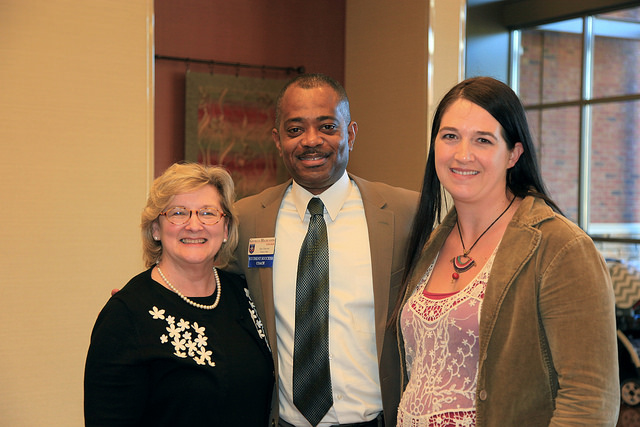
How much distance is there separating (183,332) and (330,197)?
72cm

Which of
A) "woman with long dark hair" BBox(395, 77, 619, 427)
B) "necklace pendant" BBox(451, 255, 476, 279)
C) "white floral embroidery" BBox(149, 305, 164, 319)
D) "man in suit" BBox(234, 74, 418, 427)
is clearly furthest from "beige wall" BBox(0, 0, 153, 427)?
"necklace pendant" BBox(451, 255, 476, 279)

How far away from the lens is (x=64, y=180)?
125 inches

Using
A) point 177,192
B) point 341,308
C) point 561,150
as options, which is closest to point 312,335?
point 341,308

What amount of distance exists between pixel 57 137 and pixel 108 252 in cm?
62

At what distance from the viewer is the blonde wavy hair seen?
2.09 meters

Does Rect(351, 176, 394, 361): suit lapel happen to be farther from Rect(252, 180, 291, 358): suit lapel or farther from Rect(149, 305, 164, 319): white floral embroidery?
Rect(149, 305, 164, 319): white floral embroidery

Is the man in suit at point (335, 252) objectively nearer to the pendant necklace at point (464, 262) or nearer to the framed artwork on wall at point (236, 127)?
the pendant necklace at point (464, 262)

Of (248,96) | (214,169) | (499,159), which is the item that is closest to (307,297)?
(214,169)

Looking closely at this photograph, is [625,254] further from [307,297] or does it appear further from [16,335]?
[16,335]

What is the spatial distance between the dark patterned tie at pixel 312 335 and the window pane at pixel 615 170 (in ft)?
9.97

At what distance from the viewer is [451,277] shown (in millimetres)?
1828

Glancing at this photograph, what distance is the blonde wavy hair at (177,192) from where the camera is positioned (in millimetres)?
2092

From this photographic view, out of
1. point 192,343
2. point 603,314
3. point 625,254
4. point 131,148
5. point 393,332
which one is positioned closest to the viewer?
point 603,314

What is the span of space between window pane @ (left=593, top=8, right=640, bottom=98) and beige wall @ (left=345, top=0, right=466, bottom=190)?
1.06 metres
